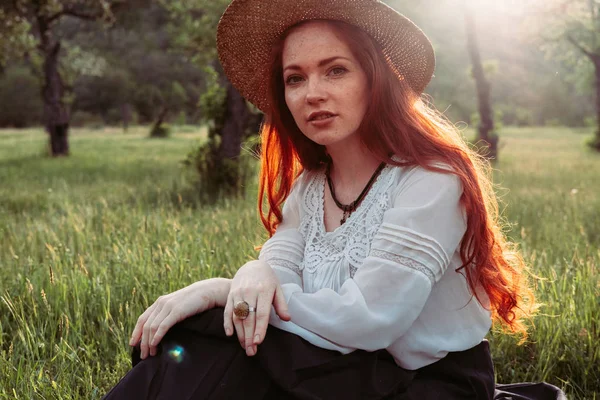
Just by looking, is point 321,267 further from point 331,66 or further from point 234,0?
point 234,0

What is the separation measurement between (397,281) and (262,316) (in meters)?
0.41

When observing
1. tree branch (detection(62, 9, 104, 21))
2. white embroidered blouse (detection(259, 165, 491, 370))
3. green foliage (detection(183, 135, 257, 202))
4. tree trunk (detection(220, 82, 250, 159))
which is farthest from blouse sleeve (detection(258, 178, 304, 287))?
tree branch (detection(62, 9, 104, 21))

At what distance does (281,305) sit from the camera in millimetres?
1872

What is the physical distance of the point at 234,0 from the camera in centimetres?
233

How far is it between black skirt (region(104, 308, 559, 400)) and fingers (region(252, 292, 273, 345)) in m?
0.05

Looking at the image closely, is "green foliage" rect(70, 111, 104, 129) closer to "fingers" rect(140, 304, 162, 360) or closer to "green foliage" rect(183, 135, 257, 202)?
"green foliage" rect(183, 135, 257, 202)

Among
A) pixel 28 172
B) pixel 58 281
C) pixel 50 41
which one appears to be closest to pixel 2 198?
pixel 28 172

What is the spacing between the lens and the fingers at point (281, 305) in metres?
1.85

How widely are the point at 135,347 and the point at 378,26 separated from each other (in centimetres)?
135

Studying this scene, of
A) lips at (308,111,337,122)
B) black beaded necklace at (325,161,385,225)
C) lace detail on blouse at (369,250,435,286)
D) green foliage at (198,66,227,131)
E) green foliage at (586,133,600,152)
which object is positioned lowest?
green foliage at (586,133,600,152)

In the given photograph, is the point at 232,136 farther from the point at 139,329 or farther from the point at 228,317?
the point at 228,317

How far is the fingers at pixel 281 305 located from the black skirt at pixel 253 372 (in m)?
0.05

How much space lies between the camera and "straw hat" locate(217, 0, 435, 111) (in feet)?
6.94

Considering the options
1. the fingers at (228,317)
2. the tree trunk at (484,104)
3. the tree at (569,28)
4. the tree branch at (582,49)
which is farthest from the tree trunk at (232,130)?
the tree branch at (582,49)
